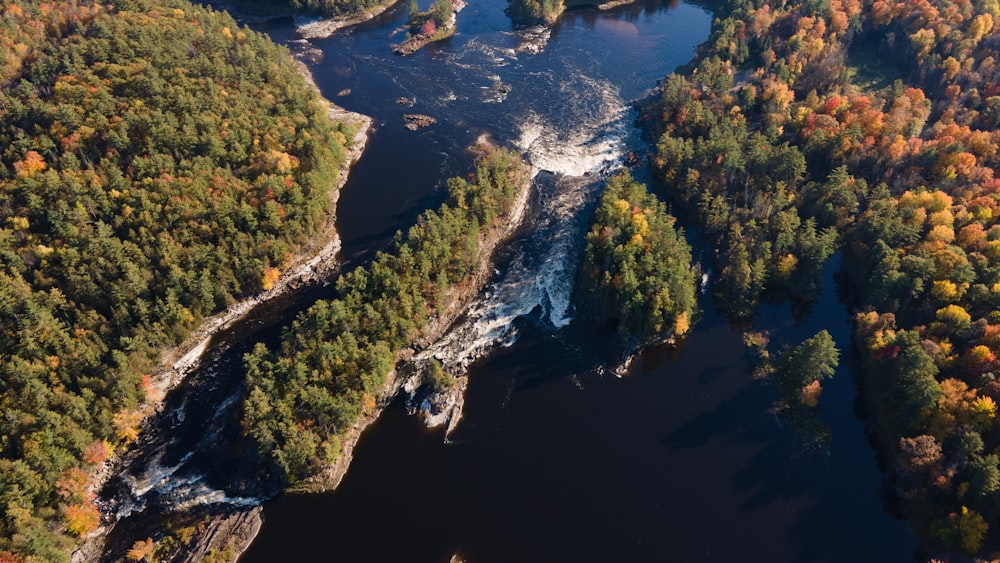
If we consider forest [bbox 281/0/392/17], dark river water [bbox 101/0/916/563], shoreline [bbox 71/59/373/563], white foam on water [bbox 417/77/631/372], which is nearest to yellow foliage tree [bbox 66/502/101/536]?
shoreline [bbox 71/59/373/563]

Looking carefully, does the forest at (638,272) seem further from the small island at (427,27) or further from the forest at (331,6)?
the forest at (331,6)

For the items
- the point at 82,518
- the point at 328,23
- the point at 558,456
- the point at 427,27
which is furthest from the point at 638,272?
the point at 328,23

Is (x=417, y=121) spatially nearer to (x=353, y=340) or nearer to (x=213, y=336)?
(x=213, y=336)

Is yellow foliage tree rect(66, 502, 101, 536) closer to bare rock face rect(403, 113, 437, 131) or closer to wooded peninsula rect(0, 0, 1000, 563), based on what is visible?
wooded peninsula rect(0, 0, 1000, 563)

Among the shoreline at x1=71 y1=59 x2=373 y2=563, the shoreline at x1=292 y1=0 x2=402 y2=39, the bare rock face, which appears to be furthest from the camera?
the shoreline at x1=292 y1=0 x2=402 y2=39

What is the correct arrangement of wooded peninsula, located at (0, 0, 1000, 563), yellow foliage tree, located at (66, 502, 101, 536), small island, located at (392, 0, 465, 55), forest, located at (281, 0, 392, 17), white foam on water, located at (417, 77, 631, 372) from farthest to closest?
forest, located at (281, 0, 392, 17) < small island, located at (392, 0, 465, 55) < white foam on water, located at (417, 77, 631, 372) < wooded peninsula, located at (0, 0, 1000, 563) < yellow foliage tree, located at (66, 502, 101, 536)

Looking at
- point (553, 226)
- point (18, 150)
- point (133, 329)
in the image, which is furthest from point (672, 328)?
point (18, 150)

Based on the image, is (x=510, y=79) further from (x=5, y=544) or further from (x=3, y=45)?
(x=5, y=544)
